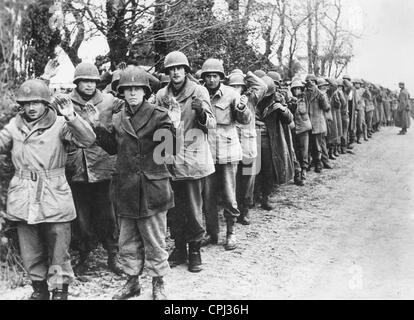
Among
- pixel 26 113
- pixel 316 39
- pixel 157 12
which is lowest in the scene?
pixel 26 113

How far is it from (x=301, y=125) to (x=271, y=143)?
240 cm

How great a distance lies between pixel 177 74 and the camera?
5430 millimetres

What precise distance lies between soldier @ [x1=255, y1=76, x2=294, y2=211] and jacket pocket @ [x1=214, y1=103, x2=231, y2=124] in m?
2.00

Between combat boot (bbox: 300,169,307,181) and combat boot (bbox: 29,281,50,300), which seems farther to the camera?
combat boot (bbox: 300,169,307,181)

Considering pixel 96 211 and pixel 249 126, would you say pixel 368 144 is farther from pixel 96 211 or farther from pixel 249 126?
pixel 96 211

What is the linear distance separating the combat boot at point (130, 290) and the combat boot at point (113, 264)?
0.70 meters

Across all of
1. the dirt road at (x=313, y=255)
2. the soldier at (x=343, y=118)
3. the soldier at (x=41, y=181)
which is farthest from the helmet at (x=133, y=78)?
the soldier at (x=343, y=118)

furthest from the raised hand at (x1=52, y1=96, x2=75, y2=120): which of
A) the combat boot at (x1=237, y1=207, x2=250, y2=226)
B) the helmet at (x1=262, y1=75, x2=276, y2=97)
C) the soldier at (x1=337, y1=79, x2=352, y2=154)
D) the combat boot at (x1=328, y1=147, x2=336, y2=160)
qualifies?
the soldier at (x1=337, y1=79, x2=352, y2=154)

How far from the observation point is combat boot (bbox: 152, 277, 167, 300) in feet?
15.1

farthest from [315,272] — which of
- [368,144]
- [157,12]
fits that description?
[368,144]

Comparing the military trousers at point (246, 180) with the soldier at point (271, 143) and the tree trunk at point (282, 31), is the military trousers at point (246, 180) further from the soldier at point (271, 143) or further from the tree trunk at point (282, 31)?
the tree trunk at point (282, 31)

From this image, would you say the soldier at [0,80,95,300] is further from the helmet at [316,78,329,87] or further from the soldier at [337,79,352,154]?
the soldier at [337,79,352,154]
